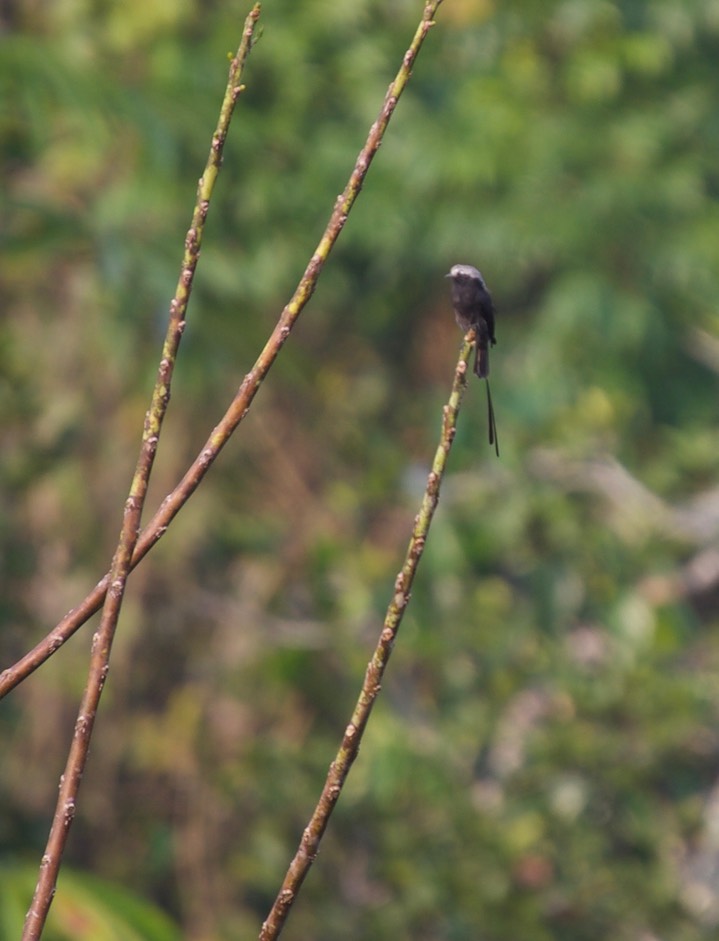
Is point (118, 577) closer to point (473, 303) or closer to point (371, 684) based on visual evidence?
point (371, 684)

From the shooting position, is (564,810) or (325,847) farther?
(325,847)

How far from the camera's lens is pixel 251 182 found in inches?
279

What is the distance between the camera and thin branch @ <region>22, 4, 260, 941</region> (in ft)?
3.82

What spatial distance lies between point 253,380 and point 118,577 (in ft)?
0.58

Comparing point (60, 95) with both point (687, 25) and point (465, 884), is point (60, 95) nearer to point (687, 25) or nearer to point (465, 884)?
point (465, 884)

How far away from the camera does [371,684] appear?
122 cm

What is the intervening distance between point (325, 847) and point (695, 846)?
1.20m

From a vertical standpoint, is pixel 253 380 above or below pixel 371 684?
above

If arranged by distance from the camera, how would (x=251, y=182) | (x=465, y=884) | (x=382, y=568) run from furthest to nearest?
(x=251, y=182)
(x=382, y=568)
(x=465, y=884)

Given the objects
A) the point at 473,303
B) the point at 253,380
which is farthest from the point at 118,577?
the point at 473,303

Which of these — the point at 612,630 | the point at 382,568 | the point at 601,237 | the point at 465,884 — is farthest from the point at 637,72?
the point at 465,884

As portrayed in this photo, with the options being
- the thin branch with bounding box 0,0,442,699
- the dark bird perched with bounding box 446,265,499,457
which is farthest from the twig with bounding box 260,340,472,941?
the dark bird perched with bounding box 446,265,499,457

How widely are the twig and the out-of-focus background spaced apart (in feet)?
5.59

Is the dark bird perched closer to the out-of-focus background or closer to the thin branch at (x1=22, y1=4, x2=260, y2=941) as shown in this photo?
the thin branch at (x1=22, y1=4, x2=260, y2=941)
